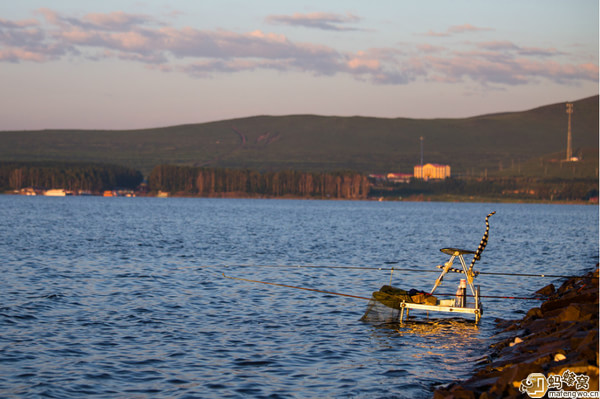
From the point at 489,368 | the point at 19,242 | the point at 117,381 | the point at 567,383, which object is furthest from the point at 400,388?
the point at 19,242

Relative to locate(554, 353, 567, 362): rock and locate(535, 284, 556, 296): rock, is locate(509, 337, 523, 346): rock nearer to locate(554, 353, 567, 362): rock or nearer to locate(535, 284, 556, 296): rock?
locate(554, 353, 567, 362): rock

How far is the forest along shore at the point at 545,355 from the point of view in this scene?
14430mm

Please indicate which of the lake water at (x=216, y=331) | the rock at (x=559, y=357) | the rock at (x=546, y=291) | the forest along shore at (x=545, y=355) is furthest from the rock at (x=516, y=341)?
the rock at (x=546, y=291)

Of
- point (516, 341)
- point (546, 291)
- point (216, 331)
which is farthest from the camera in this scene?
point (546, 291)

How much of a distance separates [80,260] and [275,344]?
25.8 meters

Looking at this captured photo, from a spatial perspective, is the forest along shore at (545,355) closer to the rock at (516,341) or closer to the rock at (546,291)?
the rock at (516,341)

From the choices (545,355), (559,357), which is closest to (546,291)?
(545,355)

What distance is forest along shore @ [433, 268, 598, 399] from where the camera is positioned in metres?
14.4

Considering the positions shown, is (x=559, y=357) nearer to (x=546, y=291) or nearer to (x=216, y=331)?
(x=216, y=331)

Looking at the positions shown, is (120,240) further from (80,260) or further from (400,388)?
(400,388)

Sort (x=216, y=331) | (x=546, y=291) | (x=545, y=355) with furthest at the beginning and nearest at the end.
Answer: (x=546, y=291) < (x=216, y=331) < (x=545, y=355)

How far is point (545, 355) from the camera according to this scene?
1683 centimetres

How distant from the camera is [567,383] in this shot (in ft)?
47.1

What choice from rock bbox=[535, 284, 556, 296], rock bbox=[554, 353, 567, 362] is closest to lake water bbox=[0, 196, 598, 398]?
rock bbox=[535, 284, 556, 296]
